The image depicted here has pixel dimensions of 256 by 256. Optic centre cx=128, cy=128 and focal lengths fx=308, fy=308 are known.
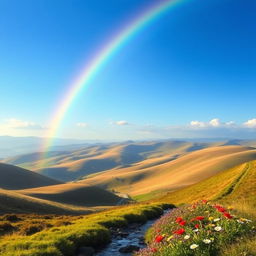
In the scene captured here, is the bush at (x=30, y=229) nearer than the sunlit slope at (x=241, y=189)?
Yes

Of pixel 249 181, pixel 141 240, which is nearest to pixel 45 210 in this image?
pixel 249 181

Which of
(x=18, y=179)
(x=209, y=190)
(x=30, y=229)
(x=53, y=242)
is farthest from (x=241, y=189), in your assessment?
(x=18, y=179)

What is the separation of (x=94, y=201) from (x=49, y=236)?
11800cm

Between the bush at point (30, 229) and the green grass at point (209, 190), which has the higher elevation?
the bush at point (30, 229)

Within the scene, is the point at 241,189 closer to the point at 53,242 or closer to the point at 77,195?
the point at 53,242

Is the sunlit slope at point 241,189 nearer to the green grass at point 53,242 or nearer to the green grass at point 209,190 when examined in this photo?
the green grass at point 209,190

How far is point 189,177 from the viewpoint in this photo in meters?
195

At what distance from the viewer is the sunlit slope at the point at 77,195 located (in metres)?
118

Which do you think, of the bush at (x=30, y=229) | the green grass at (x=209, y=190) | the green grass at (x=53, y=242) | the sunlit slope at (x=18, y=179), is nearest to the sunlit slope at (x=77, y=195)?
the sunlit slope at (x=18, y=179)

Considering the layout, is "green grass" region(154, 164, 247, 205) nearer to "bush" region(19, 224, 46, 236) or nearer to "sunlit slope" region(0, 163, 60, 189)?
"bush" region(19, 224, 46, 236)

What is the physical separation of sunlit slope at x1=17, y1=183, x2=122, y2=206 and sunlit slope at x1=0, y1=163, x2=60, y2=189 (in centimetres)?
3682

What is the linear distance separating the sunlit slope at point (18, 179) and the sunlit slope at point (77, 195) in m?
36.8

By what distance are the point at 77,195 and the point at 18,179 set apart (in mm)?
61432

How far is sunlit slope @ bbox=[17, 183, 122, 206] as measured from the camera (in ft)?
387
